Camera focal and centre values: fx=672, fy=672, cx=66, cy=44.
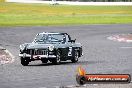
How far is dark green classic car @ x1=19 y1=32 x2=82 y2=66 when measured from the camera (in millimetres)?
24500

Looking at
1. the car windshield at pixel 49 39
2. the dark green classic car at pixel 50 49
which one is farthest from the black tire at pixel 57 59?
the car windshield at pixel 49 39

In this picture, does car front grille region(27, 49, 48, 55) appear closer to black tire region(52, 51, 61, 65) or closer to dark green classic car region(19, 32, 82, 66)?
dark green classic car region(19, 32, 82, 66)

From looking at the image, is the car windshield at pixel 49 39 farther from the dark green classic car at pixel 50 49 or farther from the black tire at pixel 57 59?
the black tire at pixel 57 59

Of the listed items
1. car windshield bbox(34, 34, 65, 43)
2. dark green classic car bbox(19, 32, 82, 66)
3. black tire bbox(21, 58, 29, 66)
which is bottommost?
black tire bbox(21, 58, 29, 66)

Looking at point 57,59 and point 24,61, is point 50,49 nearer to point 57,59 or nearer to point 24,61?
point 57,59

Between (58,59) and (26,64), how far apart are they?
1215 mm

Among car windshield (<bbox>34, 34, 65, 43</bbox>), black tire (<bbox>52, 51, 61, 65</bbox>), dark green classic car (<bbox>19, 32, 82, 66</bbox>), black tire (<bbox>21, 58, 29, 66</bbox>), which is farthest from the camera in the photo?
car windshield (<bbox>34, 34, 65, 43</bbox>)

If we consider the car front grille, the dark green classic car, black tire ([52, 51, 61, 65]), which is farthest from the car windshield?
the car front grille

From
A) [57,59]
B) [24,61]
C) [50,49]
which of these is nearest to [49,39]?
[57,59]

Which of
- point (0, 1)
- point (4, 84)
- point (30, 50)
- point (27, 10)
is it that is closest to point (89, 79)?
point (4, 84)

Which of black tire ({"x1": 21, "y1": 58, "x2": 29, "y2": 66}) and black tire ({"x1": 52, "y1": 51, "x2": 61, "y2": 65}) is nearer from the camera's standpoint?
black tire ({"x1": 21, "y1": 58, "x2": 29, "y2": 66})

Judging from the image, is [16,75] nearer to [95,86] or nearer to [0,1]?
[95,86]

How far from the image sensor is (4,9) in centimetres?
12100

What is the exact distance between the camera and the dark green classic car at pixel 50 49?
965 inches
